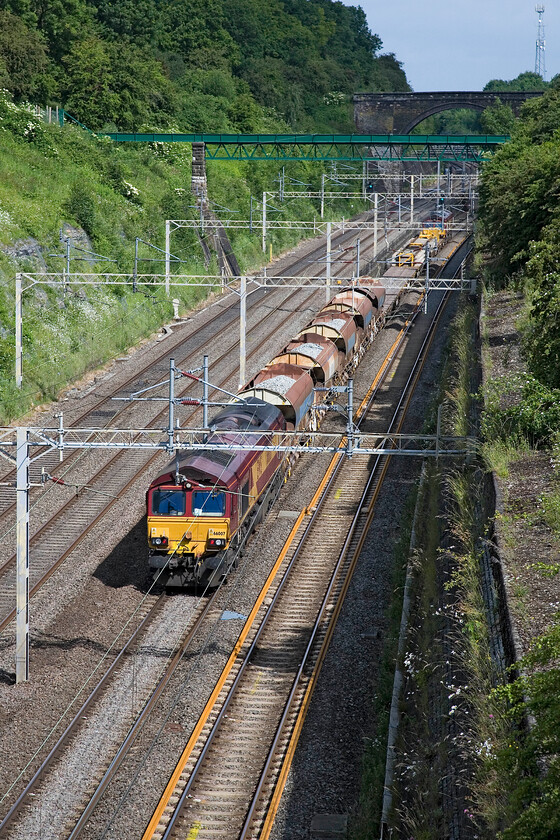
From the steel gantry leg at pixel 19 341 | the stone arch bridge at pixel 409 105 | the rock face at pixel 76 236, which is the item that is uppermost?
the stone arch bridge at pixel 409 105

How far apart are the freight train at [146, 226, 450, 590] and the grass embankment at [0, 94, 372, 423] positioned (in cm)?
1078

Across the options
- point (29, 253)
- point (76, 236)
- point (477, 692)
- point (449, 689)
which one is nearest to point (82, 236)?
point (76, 236)

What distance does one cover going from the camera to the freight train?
906 inches

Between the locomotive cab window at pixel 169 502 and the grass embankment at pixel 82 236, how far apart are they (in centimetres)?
1375

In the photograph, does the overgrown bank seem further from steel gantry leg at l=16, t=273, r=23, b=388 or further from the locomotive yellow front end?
steel gantry leg at l=16, t=273, r=23, b=388

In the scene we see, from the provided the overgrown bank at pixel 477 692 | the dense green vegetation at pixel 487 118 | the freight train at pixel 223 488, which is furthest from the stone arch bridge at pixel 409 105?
the overgrown bank at pixel 477 692

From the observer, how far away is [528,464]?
2102 cm

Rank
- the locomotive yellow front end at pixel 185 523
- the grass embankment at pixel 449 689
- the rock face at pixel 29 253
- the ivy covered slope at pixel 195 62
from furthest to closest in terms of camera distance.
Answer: the ivy covered slope at pixel 195 62 < the rock face at pixel 29 253 < the locomotive yellow front end at pixel 185 523 < the grass embankment at pixel 449 689

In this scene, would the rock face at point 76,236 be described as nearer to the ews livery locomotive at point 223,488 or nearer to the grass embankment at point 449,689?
the ews livery locomotive at point 223,488

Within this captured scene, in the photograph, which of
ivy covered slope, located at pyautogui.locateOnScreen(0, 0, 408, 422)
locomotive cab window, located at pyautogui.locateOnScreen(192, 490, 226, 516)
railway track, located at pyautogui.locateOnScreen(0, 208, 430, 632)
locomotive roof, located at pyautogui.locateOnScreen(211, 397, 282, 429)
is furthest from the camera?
ivy covered slope, located at pyautogui.locateOnScreen(0, 0, 408, 422)

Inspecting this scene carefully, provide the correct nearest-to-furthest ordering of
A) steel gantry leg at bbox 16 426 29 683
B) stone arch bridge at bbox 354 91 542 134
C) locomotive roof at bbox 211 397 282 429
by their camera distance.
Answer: steel gantry leg at bbox 16 426 29 683, locomotive roof at bbox 211 397 282 429, stone arch bridge at bbox 354 91 542 134

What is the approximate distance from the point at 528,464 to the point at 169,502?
795cm

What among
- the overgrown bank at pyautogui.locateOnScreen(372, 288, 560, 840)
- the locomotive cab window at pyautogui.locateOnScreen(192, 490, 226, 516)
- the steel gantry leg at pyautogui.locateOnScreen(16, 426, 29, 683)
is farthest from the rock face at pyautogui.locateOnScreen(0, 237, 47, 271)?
the overgrown bank at pyautogui.locateOnScreen(372, 288, 560, 840)

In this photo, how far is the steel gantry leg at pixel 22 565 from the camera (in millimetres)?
19594
